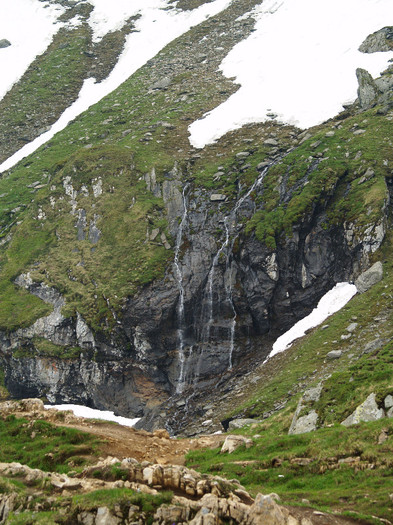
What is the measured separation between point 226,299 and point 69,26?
100.0m

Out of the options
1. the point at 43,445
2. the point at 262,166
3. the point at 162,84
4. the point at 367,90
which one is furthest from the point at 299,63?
the point at 43,445

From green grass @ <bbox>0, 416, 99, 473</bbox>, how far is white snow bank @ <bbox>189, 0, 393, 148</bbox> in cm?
4552

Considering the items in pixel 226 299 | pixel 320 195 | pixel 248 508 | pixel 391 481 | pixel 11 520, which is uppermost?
pixel 11 520

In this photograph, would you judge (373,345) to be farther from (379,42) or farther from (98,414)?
(379,42)

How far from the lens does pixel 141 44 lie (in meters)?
102

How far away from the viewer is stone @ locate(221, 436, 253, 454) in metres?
20.3

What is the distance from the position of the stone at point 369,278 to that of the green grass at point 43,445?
25534 millimetres

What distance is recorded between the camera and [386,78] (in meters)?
56.8

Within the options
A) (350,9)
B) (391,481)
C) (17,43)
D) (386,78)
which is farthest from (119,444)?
(17,43)

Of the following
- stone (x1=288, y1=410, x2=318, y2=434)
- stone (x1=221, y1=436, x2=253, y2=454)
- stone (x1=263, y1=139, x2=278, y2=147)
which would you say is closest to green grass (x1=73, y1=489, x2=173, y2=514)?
stone (x1=221, y1=436, x2=253, y2=454)

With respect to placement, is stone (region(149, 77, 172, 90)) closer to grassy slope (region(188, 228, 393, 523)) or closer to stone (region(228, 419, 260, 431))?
grassy slope (region(188, 228, 393, 523))

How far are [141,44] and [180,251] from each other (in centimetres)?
7402

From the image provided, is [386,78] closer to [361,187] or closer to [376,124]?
[376,124]

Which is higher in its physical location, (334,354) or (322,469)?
(322,469)
